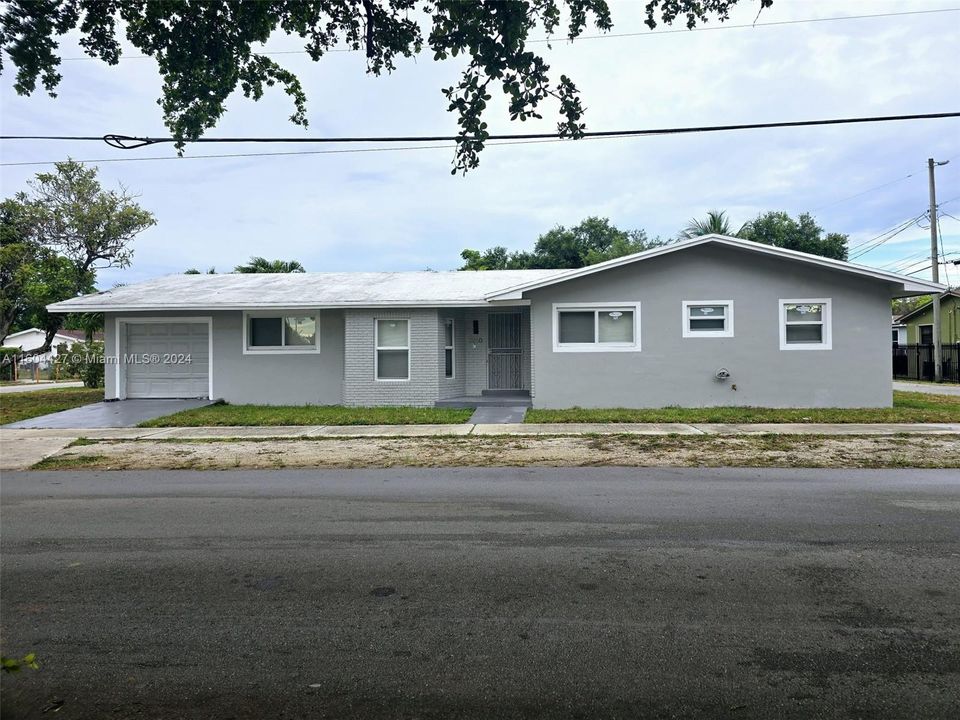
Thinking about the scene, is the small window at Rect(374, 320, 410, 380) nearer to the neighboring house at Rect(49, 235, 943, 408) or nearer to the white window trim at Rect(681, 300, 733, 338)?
the neighboring house at Rect(49, 235, 943, 408)

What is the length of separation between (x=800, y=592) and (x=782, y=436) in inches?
324

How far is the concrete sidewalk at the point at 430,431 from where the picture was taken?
12.5 metres

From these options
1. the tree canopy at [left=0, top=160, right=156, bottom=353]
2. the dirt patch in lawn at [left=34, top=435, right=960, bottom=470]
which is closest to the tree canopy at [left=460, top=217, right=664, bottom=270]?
the tree canopy at [left=0, top=160, right=156, bottom=353]

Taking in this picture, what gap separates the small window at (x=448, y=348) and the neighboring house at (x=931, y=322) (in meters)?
26.7

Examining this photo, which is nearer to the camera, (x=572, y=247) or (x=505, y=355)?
(x=505, y=355)

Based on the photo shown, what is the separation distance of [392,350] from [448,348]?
1.54 meters

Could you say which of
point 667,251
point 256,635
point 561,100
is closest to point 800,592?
point 256,635

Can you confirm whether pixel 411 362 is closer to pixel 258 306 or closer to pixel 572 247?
pixel 258 306

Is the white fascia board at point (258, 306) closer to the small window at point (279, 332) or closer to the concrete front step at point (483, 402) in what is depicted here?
the small window at point (279, 332)

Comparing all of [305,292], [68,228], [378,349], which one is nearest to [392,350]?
[378,349]

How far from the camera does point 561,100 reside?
514 centimetres

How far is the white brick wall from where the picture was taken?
1706cm

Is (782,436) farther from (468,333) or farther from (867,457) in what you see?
(468,333)

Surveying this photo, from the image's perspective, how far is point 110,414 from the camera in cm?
1614
